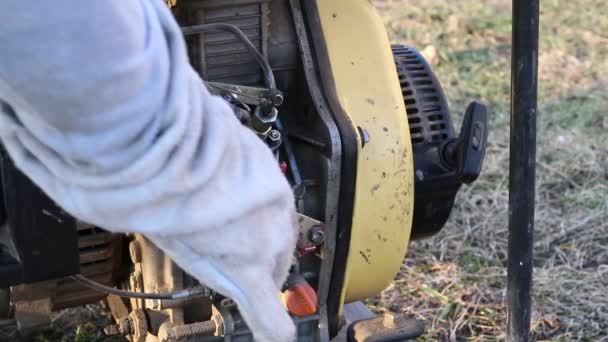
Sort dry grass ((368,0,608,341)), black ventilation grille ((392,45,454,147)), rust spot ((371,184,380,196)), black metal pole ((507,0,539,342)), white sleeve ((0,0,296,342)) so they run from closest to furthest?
white sleeve ((0,0,296,342))
black metal pole ((507,0,539,342))
rust spot ((371,184,380,196))
black ventilation grille ((392,45,454,147))
dry grass ((368,0,608,341))

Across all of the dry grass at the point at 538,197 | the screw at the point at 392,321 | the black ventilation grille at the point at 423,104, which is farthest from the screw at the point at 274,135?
the dry grass at the point at 538,197

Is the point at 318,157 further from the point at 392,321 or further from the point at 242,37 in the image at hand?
the point at 392,321

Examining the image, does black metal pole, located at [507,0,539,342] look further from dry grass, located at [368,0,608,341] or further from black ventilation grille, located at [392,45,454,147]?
dry grass, located at [368,0,608,341]

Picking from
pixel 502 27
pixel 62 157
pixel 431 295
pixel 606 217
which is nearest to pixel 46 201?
pixel 62 157

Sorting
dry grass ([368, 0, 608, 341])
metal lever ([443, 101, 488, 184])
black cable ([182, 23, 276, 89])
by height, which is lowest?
dry grass ([368, 0, 608, 341])

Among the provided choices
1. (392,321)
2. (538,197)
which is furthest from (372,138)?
(538,197)

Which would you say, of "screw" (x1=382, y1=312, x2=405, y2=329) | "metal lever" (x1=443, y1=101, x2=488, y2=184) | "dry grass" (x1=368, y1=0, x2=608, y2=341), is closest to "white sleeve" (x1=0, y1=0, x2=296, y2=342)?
"metal lever" (x1=443, y1=101, x2=488, y2=184)

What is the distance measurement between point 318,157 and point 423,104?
308mm

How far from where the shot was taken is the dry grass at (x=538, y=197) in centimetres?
223

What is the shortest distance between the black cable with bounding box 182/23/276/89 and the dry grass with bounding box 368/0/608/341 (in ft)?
3.44

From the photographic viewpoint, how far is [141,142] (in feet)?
2.69

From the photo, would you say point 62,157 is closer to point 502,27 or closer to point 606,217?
point 606,217

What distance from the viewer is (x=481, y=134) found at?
1.40 meters

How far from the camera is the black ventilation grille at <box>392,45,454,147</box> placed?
5.09ft
